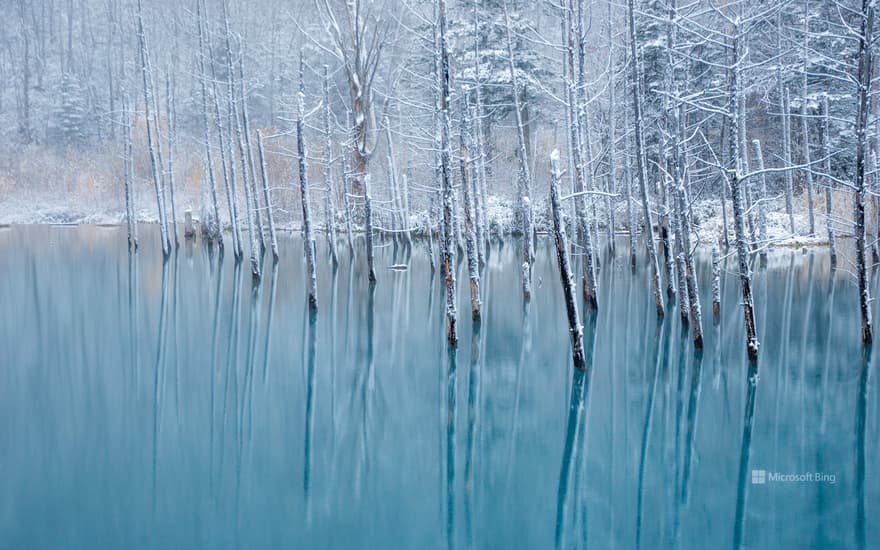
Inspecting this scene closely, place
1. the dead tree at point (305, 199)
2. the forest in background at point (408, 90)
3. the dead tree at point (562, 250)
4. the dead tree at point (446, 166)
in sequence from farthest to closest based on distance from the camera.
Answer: the forest in background at point (408, 90), the dead tree at point (305, 199), the dead tree at point (446, 166), the dead tree at point (562, 250)

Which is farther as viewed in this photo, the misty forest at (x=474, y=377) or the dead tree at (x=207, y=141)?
the dead tree at (x=207, y=141)

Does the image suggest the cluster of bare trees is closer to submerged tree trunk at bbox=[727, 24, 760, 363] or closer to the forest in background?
submerged tree trunk at bbox=[727, 24, 760, 363]

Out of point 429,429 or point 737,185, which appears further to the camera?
point 737,185

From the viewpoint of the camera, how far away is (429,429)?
8891mm

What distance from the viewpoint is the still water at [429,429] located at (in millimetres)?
6258

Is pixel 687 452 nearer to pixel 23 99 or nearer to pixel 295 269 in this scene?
pixel 295 269

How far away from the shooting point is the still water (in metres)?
6.26

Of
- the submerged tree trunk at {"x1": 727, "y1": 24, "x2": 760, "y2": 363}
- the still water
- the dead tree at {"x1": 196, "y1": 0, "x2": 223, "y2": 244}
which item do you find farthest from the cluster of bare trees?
the still water

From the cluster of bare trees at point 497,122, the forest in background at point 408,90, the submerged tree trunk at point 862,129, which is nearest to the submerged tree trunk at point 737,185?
the cluster of bare trees at point 497,122

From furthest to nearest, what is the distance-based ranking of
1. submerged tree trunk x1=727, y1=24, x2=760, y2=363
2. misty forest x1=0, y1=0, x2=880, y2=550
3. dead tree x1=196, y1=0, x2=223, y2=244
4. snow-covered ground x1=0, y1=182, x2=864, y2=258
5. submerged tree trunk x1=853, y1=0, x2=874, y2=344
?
snow-covered ground x1=0, y1=182, x2=864, y2=258
dead tree x1=196, y1=0, x2=223, y2=244
submerged tree trunk x1=853, y1=0, x2=874, y2=344
submerged tree trunk x1=727, y1=24, x2=760, y2=363
misty forest x1=0, y1=0, x2=880, y2=550

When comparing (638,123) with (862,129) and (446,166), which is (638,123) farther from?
(446,166)

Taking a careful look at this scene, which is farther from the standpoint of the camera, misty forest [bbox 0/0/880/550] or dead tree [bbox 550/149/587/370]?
dead tree [bbox 550/149/587/370]

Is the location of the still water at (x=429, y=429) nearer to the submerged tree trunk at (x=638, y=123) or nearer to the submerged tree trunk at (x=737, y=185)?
the submerged tree trunk at (x=638, y=123)

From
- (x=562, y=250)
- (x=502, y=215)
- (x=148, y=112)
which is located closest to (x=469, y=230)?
(x=562, y=250)
